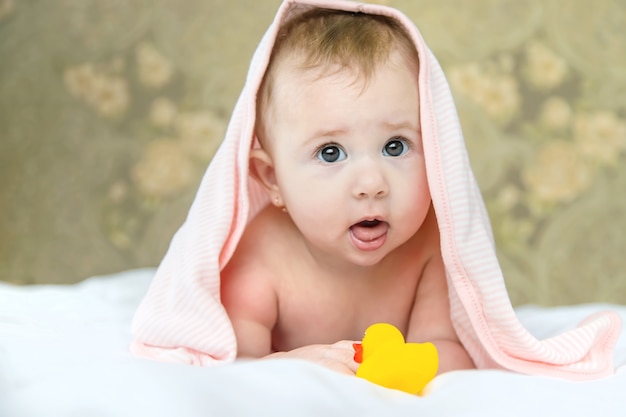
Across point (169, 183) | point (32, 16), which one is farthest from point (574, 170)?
point (32, 16)

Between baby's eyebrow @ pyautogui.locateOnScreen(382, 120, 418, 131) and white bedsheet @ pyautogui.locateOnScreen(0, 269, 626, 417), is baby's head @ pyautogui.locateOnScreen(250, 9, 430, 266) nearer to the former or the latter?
baby's eyebrow @ pyautogui.locateOnScreen(382, 120, 418, 131)

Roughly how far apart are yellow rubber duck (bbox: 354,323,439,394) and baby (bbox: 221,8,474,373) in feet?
0.17

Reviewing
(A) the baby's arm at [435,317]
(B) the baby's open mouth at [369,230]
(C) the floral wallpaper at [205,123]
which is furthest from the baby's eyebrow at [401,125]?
(C) the floral wallpaper at [205,123]

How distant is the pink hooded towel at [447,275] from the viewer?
3.33ft

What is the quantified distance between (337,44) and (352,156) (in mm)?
151

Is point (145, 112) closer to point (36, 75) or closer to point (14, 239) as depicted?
point (36, 75)

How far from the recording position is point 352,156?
3.34ft

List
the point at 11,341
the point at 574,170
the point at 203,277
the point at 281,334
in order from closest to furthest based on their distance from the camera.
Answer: the point at 11,341, the point at 203,277, the point at 281,334, the point at 574,170

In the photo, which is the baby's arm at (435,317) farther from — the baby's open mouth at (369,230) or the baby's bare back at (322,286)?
the baby's open mouth at (369,230)

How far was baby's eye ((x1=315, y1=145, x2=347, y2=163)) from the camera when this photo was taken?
103 centimetres

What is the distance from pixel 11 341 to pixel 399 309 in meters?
0.55

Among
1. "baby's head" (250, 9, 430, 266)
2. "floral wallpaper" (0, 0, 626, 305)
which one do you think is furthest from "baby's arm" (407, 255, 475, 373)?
"floral wallpaper" (0, 0, 626, 305)

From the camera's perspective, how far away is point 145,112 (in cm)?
229

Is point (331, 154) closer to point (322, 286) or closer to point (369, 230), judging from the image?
point (369, 230)
